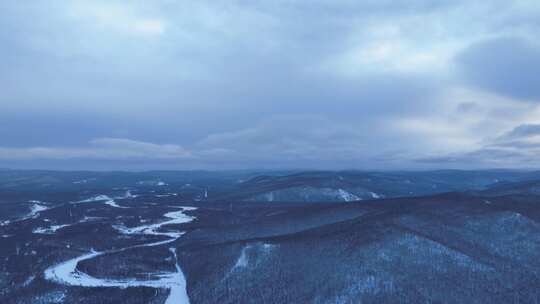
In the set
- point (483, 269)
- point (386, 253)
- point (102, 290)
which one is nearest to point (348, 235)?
point (386, 253)

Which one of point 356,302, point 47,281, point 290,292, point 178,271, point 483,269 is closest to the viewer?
point 356,302

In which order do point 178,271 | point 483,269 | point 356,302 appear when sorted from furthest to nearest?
point 178,271, point 483,269, point 356,302

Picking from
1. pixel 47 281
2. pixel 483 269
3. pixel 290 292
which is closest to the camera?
pixel 290 292

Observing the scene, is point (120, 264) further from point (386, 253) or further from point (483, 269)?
point (483, 269)

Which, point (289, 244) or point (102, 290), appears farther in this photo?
point (289, 244)

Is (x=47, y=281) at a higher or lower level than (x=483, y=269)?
lower

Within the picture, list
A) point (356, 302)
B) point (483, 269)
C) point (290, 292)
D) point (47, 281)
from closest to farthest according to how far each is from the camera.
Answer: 1. point (356, 302)
2. point (290, 292)
3. point (483, 269)
4. point (47, 281)

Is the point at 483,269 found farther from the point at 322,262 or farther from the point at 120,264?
the point at 120,264

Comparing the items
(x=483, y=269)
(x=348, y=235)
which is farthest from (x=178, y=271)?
(x=483, y=269)

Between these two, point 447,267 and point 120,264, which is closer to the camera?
point 447,267
